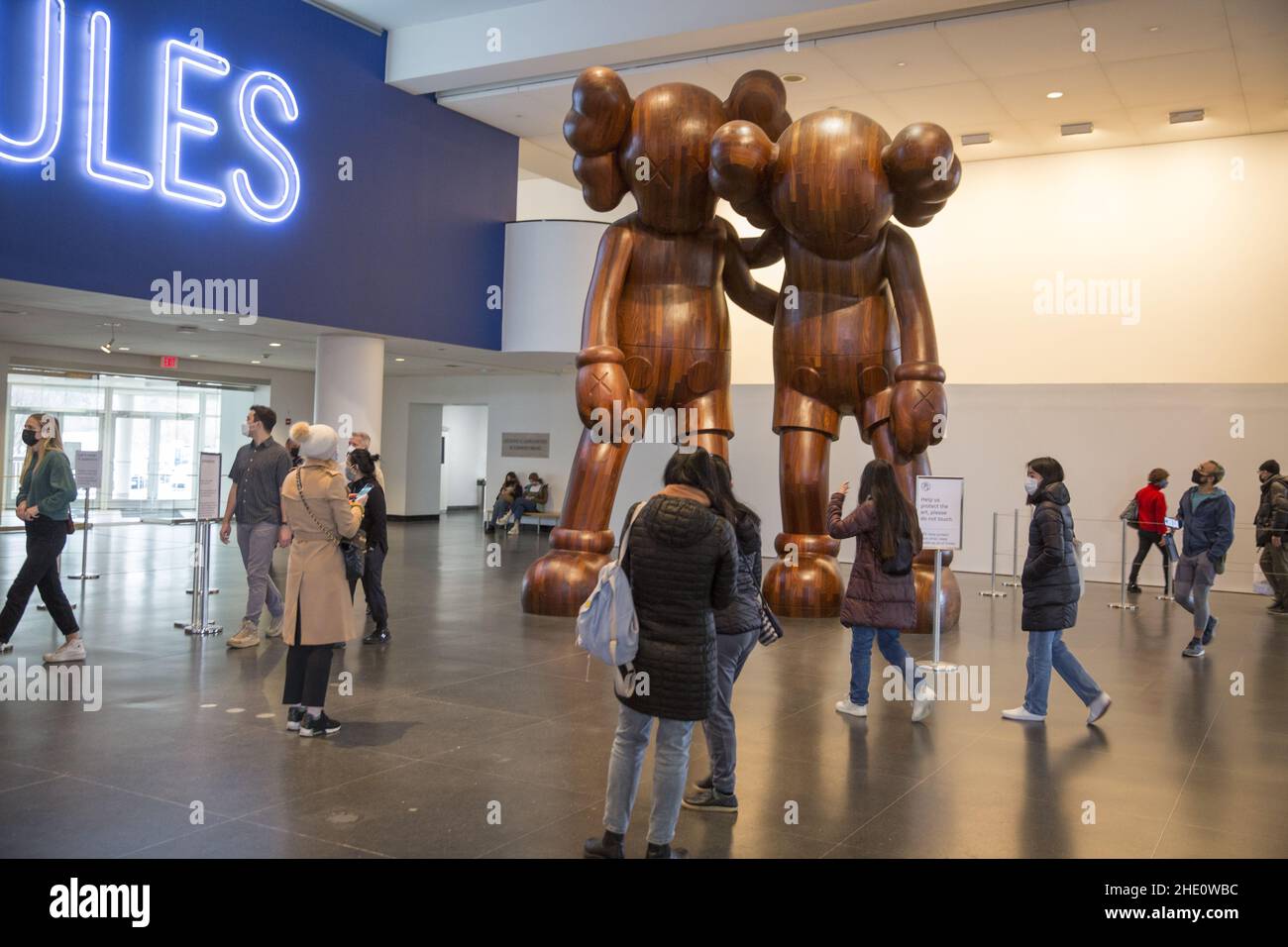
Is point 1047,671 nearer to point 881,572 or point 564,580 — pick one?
point 881,572

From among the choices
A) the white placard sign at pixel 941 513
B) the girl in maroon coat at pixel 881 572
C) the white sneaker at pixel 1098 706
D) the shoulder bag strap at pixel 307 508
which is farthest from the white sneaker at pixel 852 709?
the shoulder bag strap at pixel 307 508

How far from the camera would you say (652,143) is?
8109mm

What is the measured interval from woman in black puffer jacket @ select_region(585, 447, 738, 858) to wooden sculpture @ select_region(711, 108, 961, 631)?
4.69m

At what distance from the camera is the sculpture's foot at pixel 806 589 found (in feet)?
28.8

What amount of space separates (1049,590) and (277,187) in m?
8.36

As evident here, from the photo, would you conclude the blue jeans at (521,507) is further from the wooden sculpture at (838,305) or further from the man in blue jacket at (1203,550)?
the man in blue jacket at (1203,550)

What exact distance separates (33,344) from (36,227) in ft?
26.0

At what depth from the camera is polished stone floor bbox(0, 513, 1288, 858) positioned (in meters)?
3.91

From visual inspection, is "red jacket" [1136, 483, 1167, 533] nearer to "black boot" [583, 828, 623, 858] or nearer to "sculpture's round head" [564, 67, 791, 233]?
"sculpture's round head" [564, 67, 791, 233]

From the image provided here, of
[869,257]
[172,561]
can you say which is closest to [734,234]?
[869,257]

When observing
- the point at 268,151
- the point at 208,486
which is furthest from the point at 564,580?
the point at 268,151

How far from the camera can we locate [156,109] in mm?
9430
